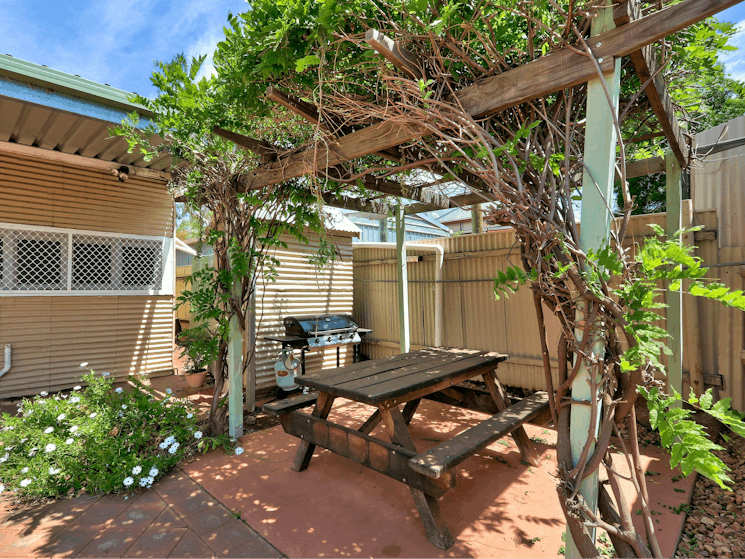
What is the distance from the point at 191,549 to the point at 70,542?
81 cm

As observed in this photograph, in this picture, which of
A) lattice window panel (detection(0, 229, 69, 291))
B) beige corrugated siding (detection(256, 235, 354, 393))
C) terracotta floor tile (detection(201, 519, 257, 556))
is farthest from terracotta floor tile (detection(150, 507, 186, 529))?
lattice window panel (detection(0, 229, 69, 291))

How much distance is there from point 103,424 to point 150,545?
147cm

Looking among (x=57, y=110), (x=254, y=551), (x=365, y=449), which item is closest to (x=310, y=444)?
(x=365, y=449)

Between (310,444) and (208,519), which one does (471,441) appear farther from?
(208,519)

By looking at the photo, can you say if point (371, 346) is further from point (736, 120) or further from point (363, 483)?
point (736, 120)

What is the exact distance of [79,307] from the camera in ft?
17.5

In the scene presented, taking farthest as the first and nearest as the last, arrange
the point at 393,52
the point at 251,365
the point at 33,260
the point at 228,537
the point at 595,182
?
the point at 251,365 < the point at 33,260 < the point at 228,537 < the point at 393,52 < the point at 595,182

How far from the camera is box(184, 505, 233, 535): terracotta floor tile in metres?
2.57

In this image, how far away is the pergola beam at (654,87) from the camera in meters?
1.67

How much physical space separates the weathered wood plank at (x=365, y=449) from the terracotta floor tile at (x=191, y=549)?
1026mm

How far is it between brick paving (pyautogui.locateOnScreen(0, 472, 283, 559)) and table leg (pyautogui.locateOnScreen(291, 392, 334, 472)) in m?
0.71

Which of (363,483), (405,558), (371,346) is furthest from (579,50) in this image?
(371,346)

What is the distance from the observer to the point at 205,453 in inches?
148

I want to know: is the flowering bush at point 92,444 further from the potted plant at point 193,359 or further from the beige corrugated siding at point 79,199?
the beige corrugated siding at point 79,199
